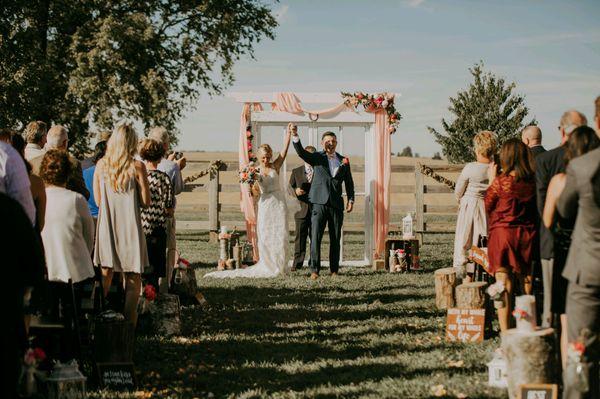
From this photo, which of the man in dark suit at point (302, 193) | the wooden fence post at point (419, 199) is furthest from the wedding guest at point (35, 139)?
the wooden fence post at point (419, 199)

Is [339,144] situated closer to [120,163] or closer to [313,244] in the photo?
[313,244]

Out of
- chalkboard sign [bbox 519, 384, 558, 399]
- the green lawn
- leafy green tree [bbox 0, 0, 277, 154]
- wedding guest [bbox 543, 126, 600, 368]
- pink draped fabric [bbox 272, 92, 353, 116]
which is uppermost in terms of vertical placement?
leafy green tree [bbox 0, 0, 277, 154]

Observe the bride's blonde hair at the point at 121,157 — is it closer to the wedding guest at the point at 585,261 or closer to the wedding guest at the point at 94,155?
the wedding guest at the point at 94,155

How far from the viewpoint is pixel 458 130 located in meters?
31.6

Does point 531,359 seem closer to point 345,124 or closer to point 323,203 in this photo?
point 323,203

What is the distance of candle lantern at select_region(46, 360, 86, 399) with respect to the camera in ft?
15.9

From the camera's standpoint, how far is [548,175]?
593 cm

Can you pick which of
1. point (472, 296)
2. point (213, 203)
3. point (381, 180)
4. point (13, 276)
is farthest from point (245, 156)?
point (13, 276)

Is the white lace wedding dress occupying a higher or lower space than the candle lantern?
higher

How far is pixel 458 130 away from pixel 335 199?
66.7ft

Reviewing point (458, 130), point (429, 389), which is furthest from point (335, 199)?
point (458, 130)

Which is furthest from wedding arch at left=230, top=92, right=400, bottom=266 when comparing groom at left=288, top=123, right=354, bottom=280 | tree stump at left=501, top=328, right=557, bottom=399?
tree stump at left=501, top=328, right=557, bottom=399

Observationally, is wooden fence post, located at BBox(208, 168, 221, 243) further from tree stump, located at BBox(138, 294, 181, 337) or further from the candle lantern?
the candle lantern

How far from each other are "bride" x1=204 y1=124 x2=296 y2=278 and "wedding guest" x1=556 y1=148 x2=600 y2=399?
8.25 metres
